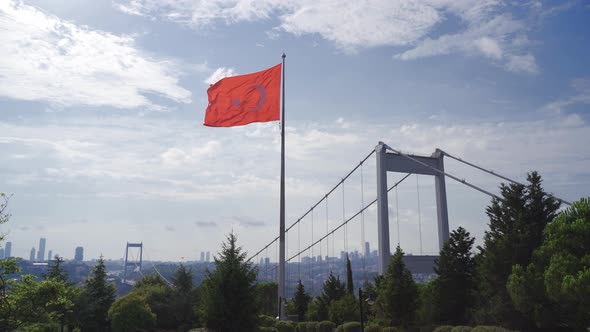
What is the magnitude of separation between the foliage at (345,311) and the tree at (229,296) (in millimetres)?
11983

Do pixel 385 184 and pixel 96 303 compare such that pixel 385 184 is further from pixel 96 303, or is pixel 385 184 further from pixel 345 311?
pixel 96 303

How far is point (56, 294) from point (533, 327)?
76.5 ft

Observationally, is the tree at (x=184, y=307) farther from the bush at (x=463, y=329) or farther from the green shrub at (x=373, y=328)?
the bush at (x=463, y=329)

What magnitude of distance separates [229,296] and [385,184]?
17.4m

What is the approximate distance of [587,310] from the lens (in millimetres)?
21281

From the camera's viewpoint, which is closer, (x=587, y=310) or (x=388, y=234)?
(x=587, y=310)

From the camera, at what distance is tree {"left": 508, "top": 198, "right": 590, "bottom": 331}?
21234mm

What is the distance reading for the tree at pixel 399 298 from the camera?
28.9 metres

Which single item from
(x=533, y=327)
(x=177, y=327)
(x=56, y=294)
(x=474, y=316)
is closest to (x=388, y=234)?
(x=474, y=316)

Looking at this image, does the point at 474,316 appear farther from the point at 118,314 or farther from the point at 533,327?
the point at 118,314

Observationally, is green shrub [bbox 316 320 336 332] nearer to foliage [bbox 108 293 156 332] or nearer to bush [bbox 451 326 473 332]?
bush [bbox 451 326 473 332]

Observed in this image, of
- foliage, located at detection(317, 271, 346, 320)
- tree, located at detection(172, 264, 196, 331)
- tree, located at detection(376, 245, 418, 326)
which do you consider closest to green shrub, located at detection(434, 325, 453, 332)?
tree, located at detection(376, 245, 418, 326)

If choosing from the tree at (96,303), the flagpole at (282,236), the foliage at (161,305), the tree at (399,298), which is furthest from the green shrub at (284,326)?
the tree at (96,303)

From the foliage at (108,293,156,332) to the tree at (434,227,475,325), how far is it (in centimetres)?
2043
